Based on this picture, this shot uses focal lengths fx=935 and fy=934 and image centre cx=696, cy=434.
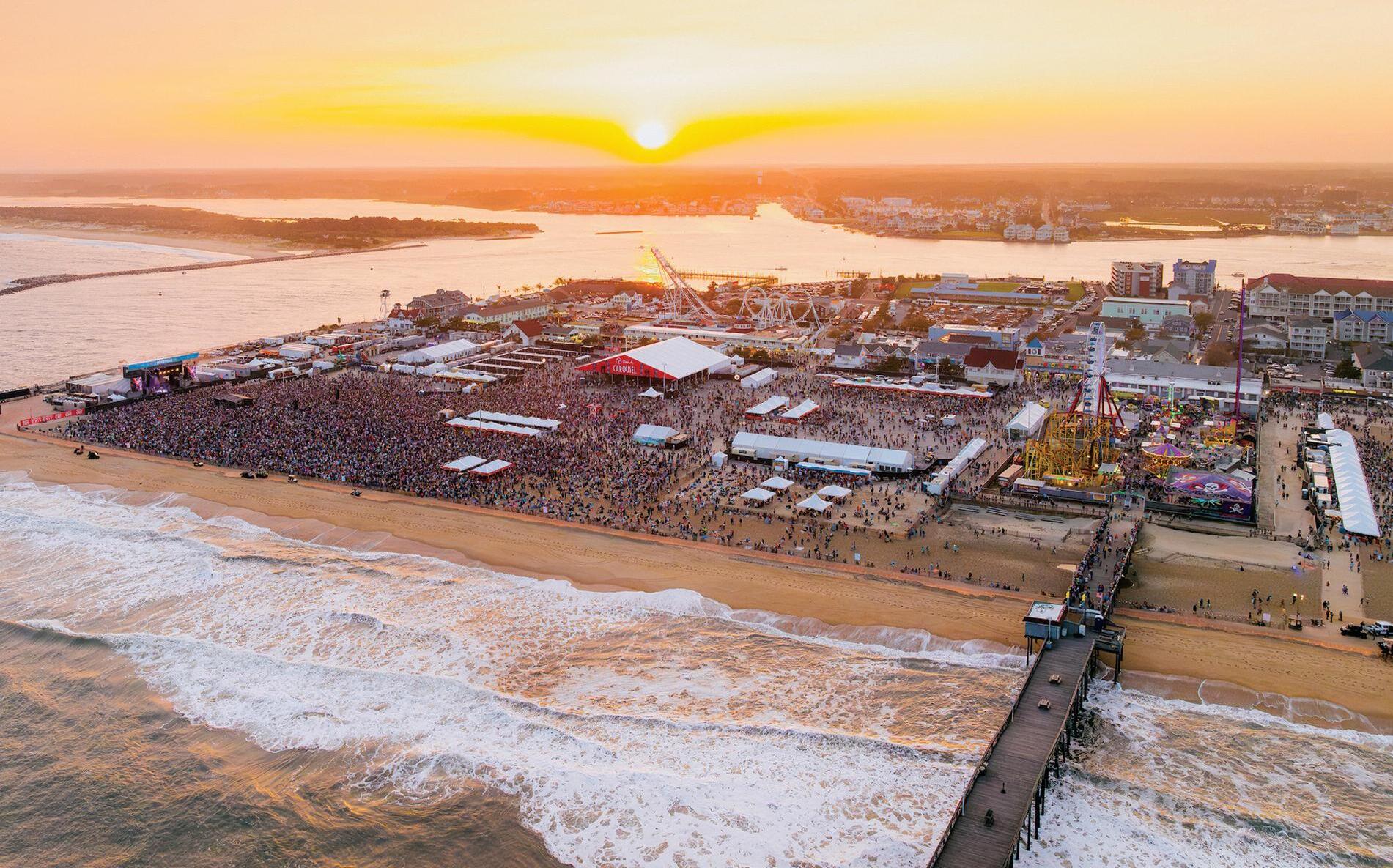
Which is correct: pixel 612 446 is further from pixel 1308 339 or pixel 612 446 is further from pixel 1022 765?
pixel 1308 339

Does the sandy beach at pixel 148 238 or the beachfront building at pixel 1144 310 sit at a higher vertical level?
the sandy beach at pixel 148 238

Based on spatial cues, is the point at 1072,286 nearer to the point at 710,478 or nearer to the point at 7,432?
the point at 710,478

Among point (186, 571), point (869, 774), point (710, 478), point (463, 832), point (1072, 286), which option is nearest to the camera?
point (463, 832)

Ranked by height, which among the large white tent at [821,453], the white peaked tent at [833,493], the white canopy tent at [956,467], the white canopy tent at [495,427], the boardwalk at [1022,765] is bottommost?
the boardwalk at [1022,765]

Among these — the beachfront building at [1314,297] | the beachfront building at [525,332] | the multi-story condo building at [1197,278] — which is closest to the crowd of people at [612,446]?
the beachfront building at [525,332]

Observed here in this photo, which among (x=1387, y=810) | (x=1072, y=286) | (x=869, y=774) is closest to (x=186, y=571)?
(x=869, y=774)

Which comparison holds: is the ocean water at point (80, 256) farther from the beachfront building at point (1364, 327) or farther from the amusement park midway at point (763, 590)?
Answer: the beachfront building at point (1364, 327)

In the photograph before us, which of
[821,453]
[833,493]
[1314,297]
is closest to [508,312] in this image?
[821,453]
